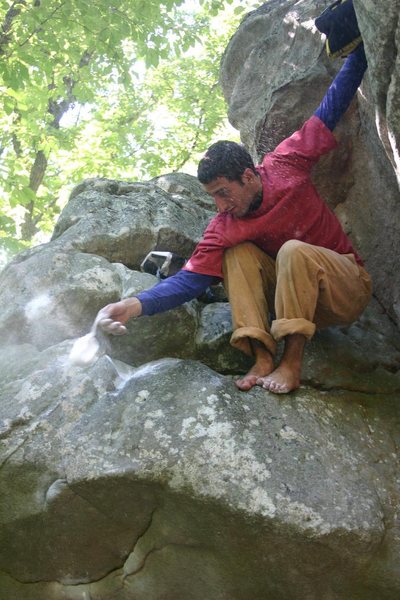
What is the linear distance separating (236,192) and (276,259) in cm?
55

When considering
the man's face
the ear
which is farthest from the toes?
the ear

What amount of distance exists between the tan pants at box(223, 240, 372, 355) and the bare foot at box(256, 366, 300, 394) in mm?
181

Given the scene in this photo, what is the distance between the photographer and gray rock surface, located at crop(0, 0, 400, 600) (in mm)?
2828

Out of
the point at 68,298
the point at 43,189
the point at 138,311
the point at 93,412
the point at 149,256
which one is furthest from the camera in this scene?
the point at 43,189

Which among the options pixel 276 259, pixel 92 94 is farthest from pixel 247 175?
pixel 92 94

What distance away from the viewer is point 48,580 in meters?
3.12

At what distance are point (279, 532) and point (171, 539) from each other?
0.61 m

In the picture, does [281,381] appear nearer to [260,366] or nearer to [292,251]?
[260,366]

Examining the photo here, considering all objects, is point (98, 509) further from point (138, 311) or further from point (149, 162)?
point (149, 162)

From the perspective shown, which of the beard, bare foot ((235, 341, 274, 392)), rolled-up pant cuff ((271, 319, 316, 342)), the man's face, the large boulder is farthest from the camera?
the beard

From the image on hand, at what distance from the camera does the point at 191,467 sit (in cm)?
290

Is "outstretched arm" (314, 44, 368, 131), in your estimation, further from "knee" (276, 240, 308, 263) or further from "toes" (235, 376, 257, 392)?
"toes" (235, 376, 257, 392)

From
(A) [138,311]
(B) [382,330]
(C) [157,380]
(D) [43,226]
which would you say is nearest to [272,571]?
(C) [157,380]

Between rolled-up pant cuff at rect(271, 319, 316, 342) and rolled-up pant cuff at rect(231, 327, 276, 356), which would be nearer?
rolled-up pant cuff at rect(271, 319, 316, 342)
